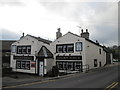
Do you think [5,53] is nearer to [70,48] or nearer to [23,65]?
[23,65]

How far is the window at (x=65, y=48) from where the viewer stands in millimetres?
28964

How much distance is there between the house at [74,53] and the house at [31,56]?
1.80m

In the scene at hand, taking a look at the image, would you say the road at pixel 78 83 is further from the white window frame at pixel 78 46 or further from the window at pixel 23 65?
the window at pixel 23 65

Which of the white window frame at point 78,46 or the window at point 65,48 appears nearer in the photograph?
the white window frame at point 78,46

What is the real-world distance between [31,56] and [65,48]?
698cm

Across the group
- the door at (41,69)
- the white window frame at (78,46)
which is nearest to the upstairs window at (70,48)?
the white window frame at (78,46)

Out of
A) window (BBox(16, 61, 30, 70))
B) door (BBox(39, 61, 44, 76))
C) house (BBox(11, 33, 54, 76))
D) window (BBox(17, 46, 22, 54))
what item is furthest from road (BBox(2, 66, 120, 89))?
window (BBox(17, 46, 22, 54))

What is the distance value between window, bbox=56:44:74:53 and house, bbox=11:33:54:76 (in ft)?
6.00

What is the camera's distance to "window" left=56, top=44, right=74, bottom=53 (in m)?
29.0

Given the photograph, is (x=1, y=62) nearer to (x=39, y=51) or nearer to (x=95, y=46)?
(x=39, y=51)

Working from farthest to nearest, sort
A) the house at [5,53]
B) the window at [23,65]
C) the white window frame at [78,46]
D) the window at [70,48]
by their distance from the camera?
the house at [5,53] < the window at [23,65] < the window at [70,48] < the white window frame at [78,46]

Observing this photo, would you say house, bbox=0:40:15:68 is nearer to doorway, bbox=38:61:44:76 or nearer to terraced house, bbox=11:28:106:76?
terraced house, bbox=11:28:106:76

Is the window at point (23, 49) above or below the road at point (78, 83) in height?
above

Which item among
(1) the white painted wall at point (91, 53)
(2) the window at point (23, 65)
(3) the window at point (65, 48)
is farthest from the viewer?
(2) the window at point (23, 65)
